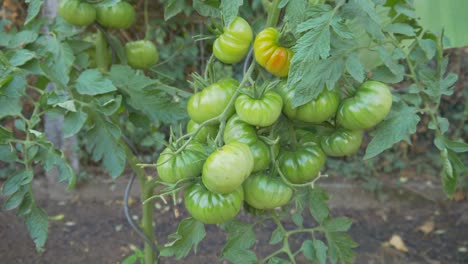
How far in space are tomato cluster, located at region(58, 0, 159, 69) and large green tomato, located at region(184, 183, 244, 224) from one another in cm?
47

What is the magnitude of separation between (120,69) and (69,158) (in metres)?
1.89

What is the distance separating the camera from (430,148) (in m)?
3.20

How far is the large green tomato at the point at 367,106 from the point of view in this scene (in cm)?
72

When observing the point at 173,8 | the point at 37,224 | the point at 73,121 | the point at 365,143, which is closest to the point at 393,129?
the point at 173,8

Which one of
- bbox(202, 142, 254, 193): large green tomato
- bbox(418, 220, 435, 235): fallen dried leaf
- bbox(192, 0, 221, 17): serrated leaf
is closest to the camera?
bbox(202, 142, 254, 193): large green tomato

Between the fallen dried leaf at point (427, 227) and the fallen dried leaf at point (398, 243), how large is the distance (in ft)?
0.65

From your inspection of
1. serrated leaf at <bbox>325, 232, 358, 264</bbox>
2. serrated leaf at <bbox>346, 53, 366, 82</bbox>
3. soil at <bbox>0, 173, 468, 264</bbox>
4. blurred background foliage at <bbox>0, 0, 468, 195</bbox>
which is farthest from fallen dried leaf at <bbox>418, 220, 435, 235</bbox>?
serrated leaf at <bbox>346, 53, 366, 82</bbox>

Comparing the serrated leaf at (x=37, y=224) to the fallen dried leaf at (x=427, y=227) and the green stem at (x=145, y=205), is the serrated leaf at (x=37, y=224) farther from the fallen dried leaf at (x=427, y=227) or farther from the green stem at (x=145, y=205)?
the fallen dried leaf at (x=427, y=227)

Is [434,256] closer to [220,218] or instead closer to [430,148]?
[430,148]

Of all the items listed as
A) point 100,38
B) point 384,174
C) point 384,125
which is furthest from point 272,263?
point 384,174

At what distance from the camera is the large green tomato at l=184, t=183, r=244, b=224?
714mm

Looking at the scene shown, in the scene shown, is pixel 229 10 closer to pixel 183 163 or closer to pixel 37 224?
pixel 183 163

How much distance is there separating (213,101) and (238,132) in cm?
7

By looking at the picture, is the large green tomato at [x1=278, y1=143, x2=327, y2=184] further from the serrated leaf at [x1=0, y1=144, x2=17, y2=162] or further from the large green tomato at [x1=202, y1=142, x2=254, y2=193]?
the serrated leaf at [x1=0, y1=144, x2=17, y2=162]
